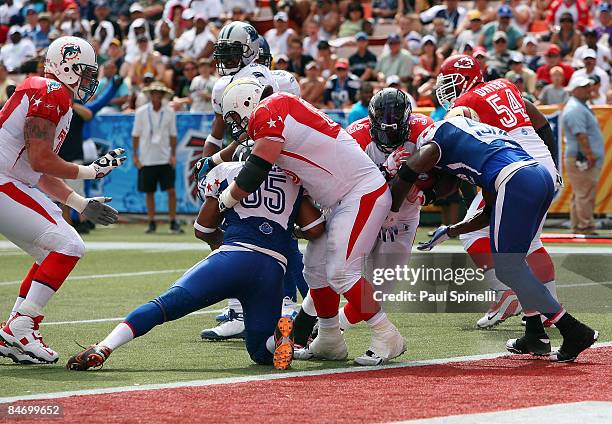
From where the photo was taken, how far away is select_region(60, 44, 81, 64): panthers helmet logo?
7.77 metres

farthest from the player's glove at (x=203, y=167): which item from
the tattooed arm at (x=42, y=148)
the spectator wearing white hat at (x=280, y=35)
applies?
the spectator wearing white hat at (x=280, y=35)

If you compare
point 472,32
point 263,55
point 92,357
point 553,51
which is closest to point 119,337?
point 92,357

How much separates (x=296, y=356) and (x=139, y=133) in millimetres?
11449

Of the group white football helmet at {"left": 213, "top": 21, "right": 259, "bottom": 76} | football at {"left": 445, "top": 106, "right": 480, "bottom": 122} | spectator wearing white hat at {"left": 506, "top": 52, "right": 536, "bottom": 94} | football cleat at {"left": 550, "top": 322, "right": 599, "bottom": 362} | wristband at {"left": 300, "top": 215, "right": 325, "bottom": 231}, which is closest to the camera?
football cleat at {"left": 550, "top": 322, "right": 599, "bottom": 362}

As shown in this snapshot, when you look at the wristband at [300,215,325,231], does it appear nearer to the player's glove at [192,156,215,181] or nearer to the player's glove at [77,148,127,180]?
the player's glove at [192,156,215,181]

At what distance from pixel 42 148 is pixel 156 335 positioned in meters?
1.82

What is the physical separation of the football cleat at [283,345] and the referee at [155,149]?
1136cm

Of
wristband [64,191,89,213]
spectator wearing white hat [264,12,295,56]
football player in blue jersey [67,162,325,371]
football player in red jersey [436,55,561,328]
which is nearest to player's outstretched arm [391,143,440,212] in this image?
football player in blue jersey [67,162,325,371]

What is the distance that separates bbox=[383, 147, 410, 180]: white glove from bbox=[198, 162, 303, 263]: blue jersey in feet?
2.49

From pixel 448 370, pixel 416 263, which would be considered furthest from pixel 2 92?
pixel 448 370

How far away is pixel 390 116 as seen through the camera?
7.62m

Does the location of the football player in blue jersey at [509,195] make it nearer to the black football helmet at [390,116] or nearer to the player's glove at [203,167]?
the black football helmet at [390,116]

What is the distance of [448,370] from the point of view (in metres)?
6.86

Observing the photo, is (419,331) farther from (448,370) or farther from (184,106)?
(184,106)
